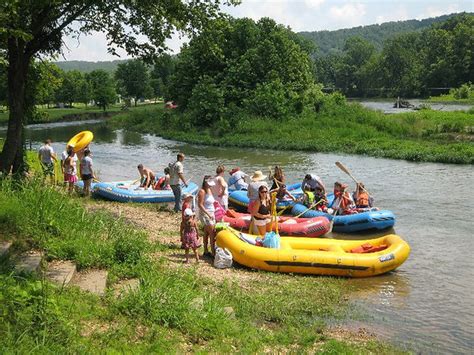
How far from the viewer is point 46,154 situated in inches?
732

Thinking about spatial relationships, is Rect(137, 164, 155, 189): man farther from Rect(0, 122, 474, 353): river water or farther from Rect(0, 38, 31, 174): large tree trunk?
Rect(0, 38, 31, 174): large tree trunk

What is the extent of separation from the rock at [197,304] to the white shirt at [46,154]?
11.9 m

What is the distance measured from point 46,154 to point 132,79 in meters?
75.4

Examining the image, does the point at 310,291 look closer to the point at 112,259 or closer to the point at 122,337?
the point at 112,259

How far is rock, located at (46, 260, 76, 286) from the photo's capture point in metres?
7.89

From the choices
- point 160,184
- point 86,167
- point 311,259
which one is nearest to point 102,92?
point 160,184

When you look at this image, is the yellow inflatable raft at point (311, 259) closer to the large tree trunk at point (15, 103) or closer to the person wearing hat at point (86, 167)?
the large tree trunk at point (15, 103)

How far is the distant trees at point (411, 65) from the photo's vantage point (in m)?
91.5

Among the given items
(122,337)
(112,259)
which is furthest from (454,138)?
(122,337)

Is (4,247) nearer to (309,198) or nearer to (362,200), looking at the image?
(309,198)

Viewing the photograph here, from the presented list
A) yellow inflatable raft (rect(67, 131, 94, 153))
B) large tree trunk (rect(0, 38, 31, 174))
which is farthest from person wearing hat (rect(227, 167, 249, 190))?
large tree trunk (rect(0, 38, 31, 174))

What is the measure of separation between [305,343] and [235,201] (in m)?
10.6

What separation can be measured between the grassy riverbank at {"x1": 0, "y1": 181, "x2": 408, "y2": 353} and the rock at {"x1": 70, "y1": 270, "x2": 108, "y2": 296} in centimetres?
16

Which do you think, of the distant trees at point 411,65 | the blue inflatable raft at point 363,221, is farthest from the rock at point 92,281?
the distant trees at point 411,65
